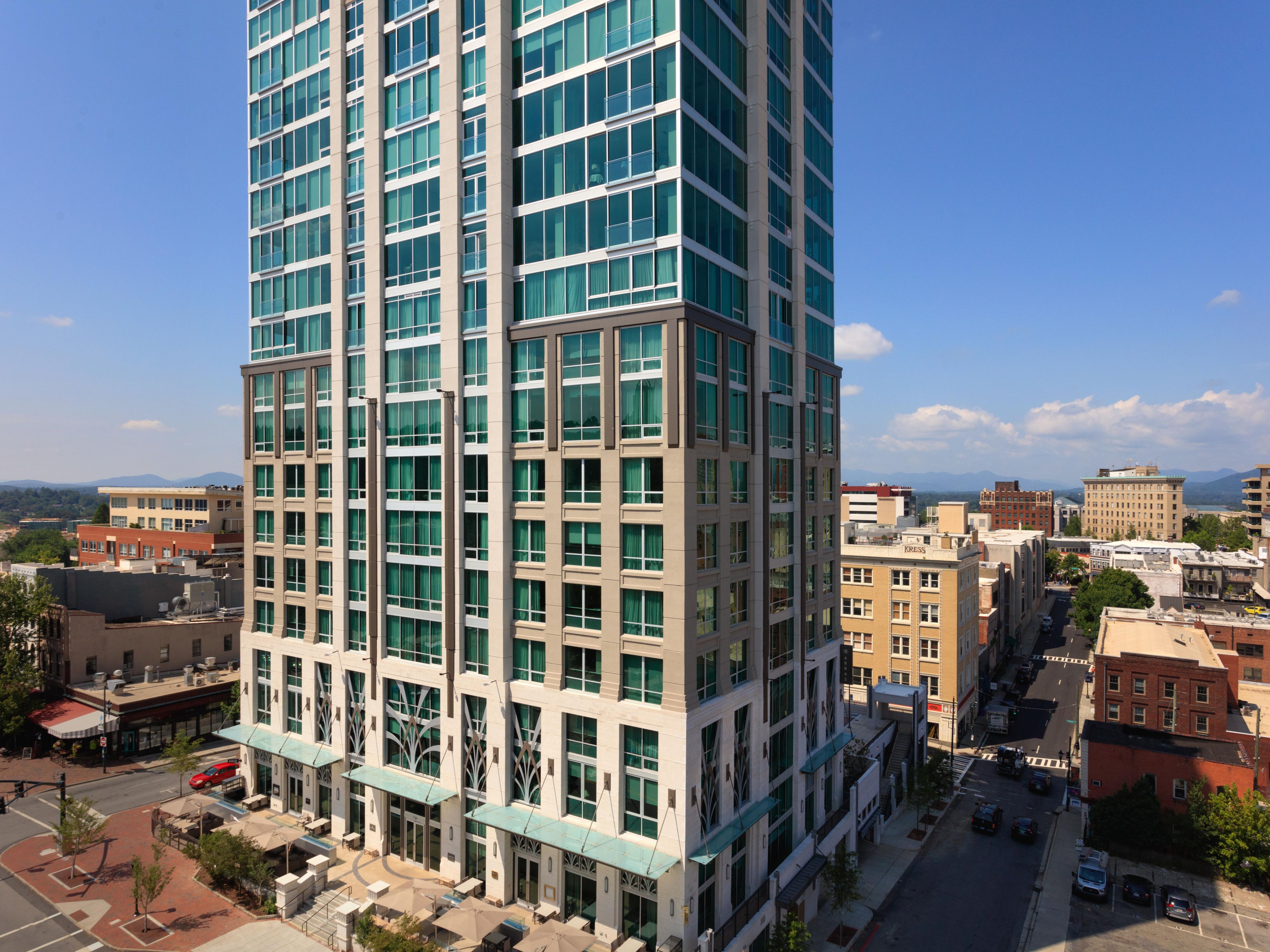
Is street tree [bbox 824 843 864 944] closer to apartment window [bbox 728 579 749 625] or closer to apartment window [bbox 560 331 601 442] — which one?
apartment window [bbox 728 579 749 625]

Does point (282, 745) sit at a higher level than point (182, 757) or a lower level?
higher

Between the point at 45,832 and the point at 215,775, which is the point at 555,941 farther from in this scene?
the point at 45,832

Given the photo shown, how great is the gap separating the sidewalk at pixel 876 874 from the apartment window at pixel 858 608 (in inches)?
876

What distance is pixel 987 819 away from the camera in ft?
164

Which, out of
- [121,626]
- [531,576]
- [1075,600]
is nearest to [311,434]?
[531,576]

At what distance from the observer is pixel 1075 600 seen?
12100cm

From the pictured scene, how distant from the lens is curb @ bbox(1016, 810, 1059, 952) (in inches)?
1435

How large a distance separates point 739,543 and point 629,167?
63.5ft

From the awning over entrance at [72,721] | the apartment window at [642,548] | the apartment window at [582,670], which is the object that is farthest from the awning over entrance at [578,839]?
the awning over entrance at [72,721]

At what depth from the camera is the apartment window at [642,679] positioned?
103 feet

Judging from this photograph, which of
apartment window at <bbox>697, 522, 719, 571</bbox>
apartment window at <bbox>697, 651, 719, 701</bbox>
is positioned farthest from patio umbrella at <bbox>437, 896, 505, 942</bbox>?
apartment window at <bbox>697, 522, 719, 571</bbox>

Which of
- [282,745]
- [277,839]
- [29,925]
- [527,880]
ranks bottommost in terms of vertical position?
[29,925]

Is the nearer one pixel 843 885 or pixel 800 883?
pixel 843 885

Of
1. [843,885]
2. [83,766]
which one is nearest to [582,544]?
[843,885]
